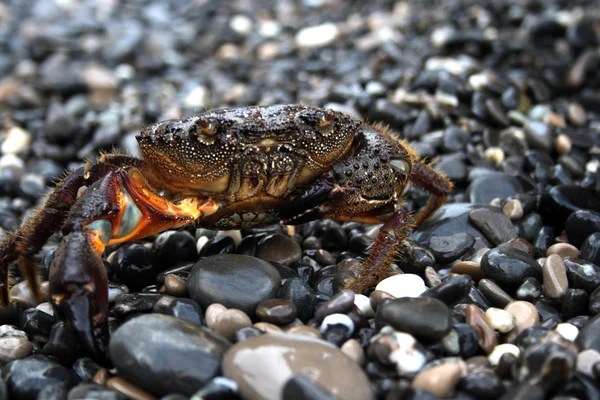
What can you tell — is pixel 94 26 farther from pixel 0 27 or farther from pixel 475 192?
pixel 475 192

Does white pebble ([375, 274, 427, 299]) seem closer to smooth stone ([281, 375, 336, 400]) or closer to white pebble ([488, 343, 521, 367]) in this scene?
white pebble ([488, 343, 521, 367])

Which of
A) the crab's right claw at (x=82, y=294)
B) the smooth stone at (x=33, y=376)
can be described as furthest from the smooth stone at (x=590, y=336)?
the smooth stone at (x=33, y=376)

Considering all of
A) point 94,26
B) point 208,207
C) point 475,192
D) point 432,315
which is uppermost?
point 94,26

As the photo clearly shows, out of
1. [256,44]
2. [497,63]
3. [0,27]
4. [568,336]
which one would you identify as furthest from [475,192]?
[0,27]

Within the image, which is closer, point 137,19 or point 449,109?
point 449,109

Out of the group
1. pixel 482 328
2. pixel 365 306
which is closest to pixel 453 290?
pixel 482 328
